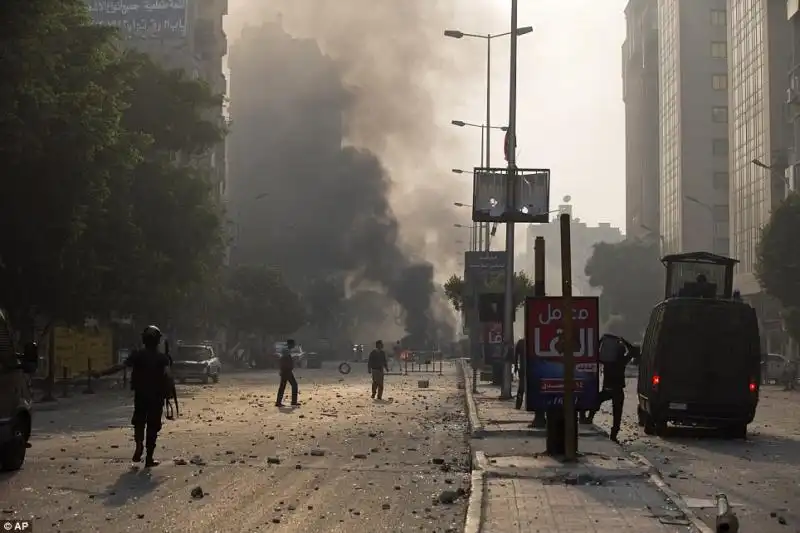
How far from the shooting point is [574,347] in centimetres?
1446

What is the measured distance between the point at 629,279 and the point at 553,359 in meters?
97.4

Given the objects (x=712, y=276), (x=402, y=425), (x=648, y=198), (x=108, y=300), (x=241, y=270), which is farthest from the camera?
(x=648, y=198)

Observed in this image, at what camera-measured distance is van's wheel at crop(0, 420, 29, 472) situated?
43.1ft

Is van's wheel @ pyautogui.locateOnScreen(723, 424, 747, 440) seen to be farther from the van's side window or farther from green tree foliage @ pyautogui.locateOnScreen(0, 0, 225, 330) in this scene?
green tree foliage @ pyautogui.locateOnScreen(0, 0, 225, 330)

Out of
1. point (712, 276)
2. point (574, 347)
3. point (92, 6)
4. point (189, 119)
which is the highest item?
point (92, 6)

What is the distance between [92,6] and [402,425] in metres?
82.7

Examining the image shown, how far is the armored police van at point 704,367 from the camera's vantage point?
20.4 metres

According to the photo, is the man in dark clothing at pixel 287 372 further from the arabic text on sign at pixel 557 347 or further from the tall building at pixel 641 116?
the tall building at pixel 641 116

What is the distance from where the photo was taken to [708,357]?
20734mm

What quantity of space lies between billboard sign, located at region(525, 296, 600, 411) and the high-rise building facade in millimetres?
57711

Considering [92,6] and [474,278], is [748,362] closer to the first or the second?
[474,278]

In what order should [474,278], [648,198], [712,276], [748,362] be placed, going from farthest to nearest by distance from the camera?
1. [648,198]
2. [474,278]
3. [712,276]
4. [748,362]

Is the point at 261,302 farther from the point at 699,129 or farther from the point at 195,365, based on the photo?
the point at 699,129

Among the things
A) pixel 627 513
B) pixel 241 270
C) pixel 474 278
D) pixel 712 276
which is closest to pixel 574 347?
pixel 627 513
